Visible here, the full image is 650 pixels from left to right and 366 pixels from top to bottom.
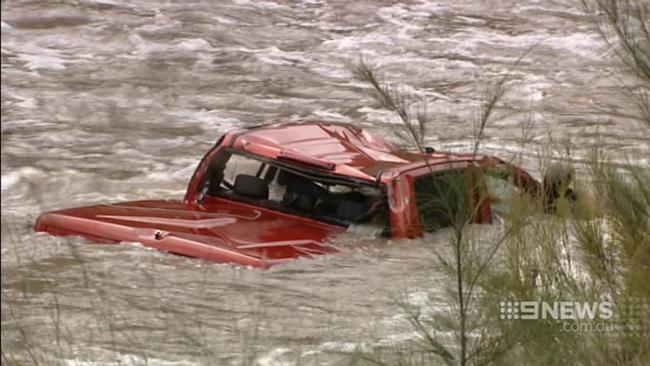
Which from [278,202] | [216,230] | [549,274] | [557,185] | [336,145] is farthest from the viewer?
[336,145]

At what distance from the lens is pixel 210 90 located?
1802cm

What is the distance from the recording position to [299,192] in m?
9.20

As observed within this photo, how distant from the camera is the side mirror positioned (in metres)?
5.87

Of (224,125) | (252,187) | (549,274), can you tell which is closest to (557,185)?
(549,274)

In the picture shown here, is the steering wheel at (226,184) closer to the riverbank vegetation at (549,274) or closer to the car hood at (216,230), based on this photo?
the car hood at (216,230)

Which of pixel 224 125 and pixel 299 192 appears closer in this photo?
pixel 299 192

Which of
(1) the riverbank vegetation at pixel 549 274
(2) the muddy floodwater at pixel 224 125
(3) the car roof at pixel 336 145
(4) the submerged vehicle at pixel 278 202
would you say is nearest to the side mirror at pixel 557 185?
(1) the riverbank vegetation at pixel 549 274

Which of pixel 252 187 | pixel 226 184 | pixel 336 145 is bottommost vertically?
pixel 226 184

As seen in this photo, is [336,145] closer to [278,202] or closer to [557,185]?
[278,202]

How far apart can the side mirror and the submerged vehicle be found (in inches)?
42.6

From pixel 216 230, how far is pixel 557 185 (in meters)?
3.13

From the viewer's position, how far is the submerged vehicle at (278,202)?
8.28 metres

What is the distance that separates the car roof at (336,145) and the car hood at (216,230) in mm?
384

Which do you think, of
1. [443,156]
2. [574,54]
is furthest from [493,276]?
[574,54]
